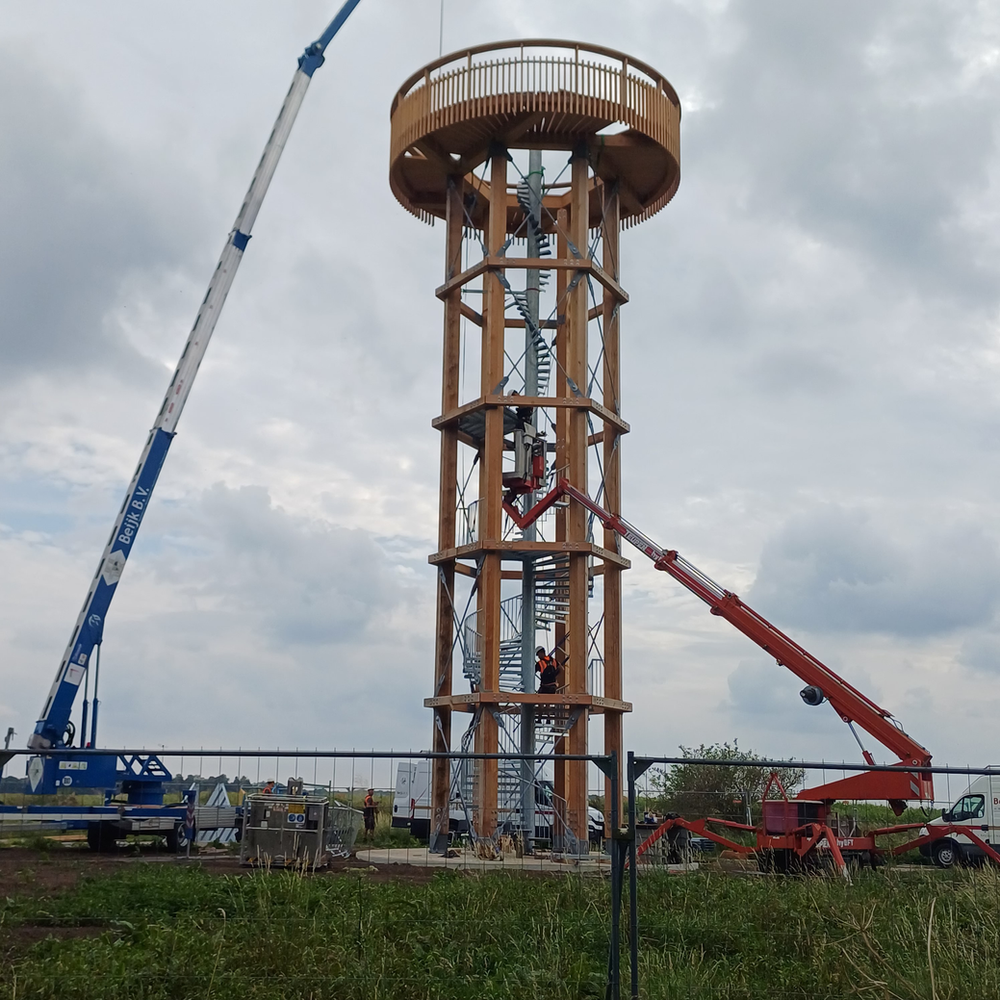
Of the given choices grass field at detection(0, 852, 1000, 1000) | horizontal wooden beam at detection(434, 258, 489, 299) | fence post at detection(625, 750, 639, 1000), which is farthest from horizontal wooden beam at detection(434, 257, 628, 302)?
fence post at detection(625, 750, 639, 1000)

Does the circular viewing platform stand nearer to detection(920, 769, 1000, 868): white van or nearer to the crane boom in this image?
the crane boom

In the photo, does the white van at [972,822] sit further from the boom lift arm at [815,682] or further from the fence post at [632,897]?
the fence post at [632,897]

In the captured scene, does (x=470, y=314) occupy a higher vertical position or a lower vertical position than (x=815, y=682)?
higher

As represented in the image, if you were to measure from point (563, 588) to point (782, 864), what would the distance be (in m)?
9.29

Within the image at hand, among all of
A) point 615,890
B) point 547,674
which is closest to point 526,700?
point 547,674

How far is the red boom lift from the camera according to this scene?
22609 mm

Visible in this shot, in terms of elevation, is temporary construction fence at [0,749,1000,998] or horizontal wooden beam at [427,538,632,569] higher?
horizontal wooden beam at [427,538,632,569]

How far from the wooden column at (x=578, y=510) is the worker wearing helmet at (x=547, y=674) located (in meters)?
0.64

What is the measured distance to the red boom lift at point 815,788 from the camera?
2261cm

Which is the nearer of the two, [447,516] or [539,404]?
[539,404]

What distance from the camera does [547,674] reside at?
2897cm

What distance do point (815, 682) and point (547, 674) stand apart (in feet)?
21.2

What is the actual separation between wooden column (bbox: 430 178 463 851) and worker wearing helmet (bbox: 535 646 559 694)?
91.7 inches

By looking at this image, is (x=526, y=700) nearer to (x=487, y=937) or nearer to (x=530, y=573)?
(x=530, y=573)
